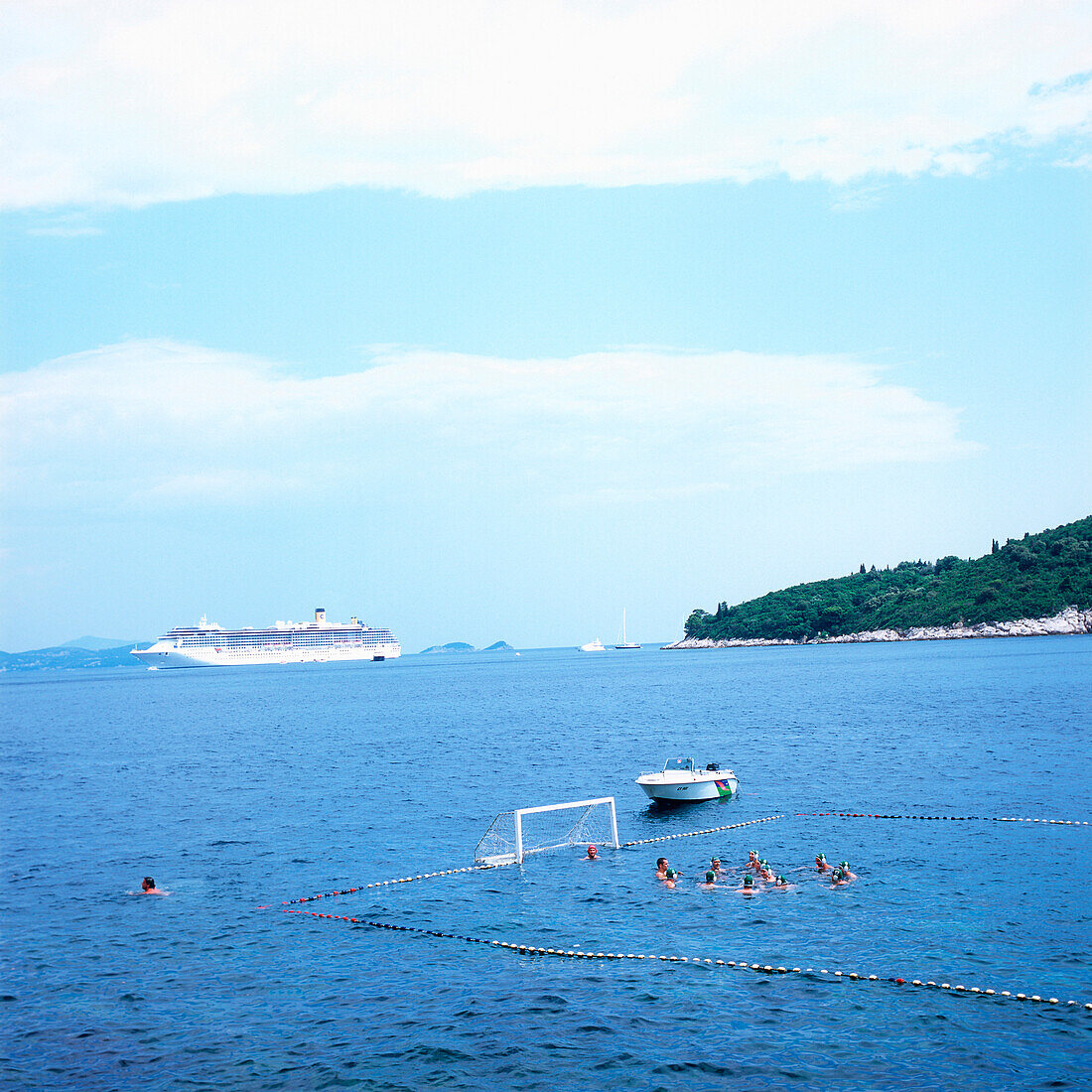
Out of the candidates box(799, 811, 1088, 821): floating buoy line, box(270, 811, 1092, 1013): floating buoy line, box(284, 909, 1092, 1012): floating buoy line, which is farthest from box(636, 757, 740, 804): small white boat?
box(284, 909, 1092, 1012): floating buoy line

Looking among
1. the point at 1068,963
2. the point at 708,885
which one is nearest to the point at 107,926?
the point at 708,885

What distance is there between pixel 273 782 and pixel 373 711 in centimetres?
7452

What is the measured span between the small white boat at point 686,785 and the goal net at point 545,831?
12.2 feet

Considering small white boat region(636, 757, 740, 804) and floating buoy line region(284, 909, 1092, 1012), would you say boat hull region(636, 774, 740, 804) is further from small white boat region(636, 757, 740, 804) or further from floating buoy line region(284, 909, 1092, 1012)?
floating buoy line region(284, 909, 1092, 1012)

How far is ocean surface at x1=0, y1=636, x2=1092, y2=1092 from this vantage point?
25.2 m

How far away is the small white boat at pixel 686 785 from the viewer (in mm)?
59531

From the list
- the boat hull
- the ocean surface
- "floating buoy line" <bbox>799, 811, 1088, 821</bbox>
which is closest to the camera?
the ocean surface

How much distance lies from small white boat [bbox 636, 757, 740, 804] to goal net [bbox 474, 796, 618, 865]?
12.2ft

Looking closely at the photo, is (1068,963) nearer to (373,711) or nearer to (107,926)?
(107,926)

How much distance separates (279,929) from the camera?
120 ft

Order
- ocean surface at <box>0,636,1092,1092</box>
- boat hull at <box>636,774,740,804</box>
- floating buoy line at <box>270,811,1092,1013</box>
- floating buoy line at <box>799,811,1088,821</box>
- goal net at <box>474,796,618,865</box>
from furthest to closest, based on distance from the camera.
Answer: boat hull at <box>636,774,740,804</box> → floating buoy line at <box>799,811,1088,821</box> → goal net at <box>474,796,618,865</box> → floating buoy line at <box>270,811,1092,1013</box> → ocean surface at <box>0,636,1092,1092</box>

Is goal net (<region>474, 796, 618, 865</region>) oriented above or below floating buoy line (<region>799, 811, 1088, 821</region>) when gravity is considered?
above

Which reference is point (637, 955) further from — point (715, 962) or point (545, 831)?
point (545, 831)

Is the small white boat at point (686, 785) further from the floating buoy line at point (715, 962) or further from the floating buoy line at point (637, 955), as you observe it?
the floating buoy line at point (715, 962)
